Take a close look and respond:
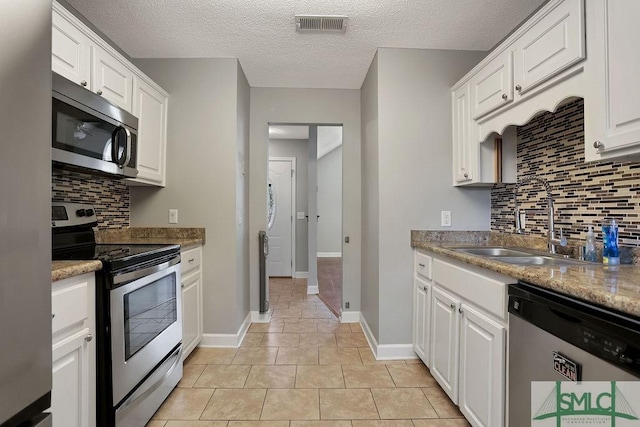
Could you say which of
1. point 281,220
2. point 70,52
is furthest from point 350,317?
point 70,52

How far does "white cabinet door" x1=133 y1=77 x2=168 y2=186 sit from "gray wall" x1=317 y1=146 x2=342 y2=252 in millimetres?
5994

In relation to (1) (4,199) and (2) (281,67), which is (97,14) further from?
(1) (4,199)

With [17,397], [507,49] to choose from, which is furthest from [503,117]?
[17,397]

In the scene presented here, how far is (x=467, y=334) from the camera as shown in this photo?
5.25 feet

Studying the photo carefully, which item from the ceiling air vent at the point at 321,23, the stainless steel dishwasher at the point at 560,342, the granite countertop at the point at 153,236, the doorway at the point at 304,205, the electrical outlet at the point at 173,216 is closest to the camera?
the stainless steel dishwasher at the point at 560,342

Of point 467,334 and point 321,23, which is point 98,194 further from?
point 467,334

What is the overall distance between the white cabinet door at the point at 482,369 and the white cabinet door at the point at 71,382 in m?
1.75

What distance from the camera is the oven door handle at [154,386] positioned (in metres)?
1.46

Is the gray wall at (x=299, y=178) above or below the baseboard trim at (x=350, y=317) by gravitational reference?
above

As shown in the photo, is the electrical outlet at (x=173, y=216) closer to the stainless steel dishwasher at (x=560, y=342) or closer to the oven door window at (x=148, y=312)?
the oven door window at (x=148, y=312)

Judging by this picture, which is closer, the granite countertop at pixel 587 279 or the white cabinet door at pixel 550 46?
the granite countertop at pixel 587 279

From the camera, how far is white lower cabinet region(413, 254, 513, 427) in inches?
52.8

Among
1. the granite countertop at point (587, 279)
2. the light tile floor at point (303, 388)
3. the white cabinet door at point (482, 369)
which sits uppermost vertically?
the granite countertop at point (587, 279)

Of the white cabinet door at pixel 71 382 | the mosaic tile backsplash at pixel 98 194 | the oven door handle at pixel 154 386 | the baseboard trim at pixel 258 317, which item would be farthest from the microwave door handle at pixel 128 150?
the baseboard trim at pixel 258 317
